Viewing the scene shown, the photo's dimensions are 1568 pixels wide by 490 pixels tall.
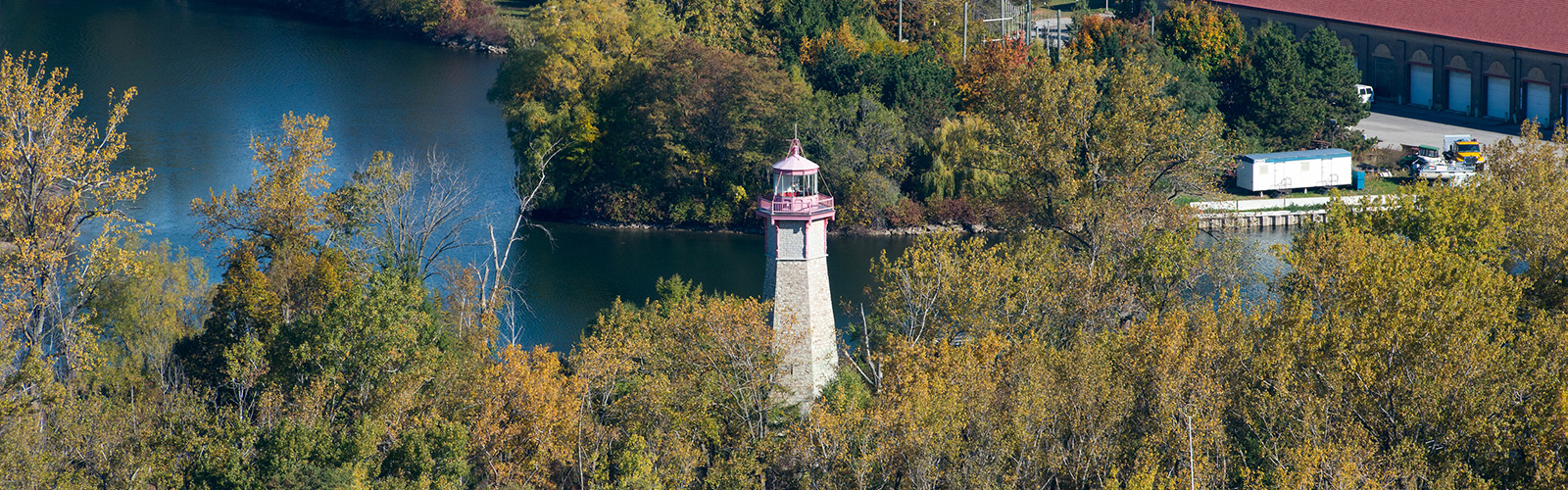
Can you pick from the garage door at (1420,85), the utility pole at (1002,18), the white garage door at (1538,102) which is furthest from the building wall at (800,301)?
the garage door at (1420,85)

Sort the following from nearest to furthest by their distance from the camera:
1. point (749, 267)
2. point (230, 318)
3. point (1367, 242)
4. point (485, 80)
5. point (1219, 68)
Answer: point (1367, 242), point (230, 318), point (749, 267), point (1219, 68), point (485, 80)

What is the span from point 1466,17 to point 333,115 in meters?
54.6

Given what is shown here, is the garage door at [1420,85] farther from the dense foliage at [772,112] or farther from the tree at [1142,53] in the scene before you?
the tree at [1142,53]

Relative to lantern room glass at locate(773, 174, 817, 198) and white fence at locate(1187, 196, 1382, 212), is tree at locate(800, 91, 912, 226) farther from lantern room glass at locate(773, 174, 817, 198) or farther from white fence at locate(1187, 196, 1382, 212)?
lantern room glass at locate(773, 174, 817, 198)

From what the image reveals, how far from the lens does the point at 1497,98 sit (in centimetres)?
8244

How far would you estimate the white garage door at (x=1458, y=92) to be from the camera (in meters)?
84.4

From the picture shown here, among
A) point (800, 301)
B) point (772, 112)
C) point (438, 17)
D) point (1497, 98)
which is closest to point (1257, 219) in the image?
point (772, 112)

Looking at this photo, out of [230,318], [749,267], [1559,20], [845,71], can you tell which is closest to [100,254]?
[230,318]

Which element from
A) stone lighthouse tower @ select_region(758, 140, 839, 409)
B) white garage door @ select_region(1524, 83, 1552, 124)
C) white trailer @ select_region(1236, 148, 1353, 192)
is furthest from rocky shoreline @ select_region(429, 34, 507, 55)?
stone lighthouse tower @ select_region(758, 140, 839, 409)

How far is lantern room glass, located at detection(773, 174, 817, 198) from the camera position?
1532 inches

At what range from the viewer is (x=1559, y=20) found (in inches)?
3184

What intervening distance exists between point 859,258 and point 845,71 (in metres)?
12.4

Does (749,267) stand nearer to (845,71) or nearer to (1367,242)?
(845,71)

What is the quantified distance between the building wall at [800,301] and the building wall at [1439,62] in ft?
174
